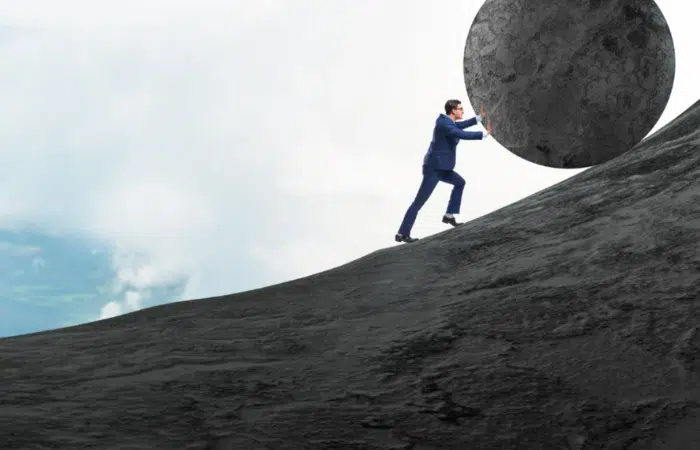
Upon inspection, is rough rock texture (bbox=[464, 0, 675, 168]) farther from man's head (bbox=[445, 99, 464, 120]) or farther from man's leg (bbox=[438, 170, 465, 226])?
man's leg (bbox=[438, 170, 465, 226])

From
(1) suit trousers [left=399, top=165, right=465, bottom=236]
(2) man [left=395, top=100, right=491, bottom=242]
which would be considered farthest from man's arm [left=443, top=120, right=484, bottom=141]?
(1) suit trousers [left=399, top=165, right=465, bottom=236]

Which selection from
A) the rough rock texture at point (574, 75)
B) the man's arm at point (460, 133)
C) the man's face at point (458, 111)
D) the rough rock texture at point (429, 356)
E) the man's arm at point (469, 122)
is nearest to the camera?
the rough rock texture at point (429, 356)

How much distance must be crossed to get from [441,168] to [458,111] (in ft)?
1.59

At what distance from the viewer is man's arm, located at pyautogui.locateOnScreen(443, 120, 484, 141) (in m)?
6.77

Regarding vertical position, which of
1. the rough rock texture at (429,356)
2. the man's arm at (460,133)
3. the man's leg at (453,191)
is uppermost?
the man's arm at (460,133)

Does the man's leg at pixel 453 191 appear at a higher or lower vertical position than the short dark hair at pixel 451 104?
lower

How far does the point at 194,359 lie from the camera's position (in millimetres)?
3178

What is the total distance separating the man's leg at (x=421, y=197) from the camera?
7039 mm

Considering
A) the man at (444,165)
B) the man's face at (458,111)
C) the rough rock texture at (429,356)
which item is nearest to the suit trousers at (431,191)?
the man at (444,165)

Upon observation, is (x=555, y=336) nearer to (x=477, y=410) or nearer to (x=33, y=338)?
(x=477, y=410)

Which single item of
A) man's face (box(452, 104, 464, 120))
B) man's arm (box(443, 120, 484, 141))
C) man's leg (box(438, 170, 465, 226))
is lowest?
man's leg (box(438, 170, 465, 226))

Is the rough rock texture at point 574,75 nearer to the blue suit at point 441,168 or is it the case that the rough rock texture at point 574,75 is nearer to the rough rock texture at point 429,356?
the blue suit at point 441,168

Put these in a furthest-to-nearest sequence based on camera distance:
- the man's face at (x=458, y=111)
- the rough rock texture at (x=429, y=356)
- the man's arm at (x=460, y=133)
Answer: the man's face at (x=458, y=111), the man's arm at (x=460, y=133), the rough rock texture at (x=429, y=356)

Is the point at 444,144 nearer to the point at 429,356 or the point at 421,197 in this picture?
the point at 421,197
